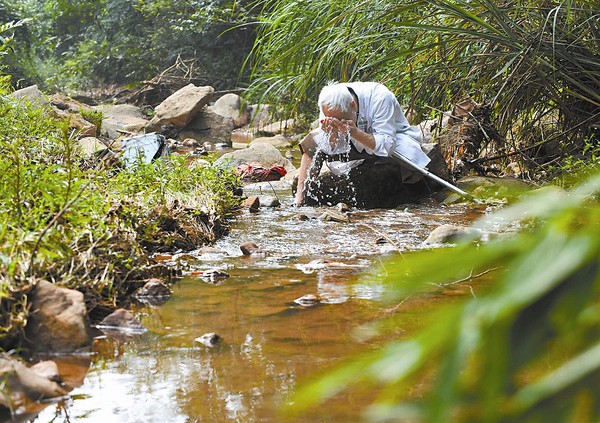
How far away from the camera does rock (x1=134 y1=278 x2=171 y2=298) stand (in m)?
3.13

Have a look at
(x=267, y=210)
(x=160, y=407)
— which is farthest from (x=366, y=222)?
(x=160, y=407)

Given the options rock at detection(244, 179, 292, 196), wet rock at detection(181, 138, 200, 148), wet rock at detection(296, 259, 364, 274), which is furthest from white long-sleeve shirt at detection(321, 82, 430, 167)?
wet rock at detection(181, 138, 200, 148)

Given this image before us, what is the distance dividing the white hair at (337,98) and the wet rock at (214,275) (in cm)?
262

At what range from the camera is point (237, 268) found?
372cm

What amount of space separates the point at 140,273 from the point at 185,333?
663 mm

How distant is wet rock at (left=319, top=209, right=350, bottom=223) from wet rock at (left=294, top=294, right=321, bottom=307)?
230 centimetres

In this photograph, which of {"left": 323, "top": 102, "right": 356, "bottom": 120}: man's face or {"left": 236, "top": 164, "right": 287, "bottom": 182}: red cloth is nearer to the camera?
{"left": 323, "top": 102, "right": 356, "bottom": 120}: man's face

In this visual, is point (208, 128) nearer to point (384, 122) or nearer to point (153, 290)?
point (384, 122)

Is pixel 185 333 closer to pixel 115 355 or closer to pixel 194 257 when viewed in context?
pixel 115 355

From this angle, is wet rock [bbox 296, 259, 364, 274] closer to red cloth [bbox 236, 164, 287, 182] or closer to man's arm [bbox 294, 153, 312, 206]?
man's arm [bbox 294, 153, 312, 206]

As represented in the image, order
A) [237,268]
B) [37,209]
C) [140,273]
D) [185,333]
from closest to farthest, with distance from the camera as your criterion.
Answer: [185,333] < [37,209] < [140,273] < [237,268]

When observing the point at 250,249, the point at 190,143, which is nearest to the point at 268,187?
the point at 250,249

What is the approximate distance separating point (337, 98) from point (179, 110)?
31.5 ft

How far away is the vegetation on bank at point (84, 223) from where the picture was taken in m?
2.57
